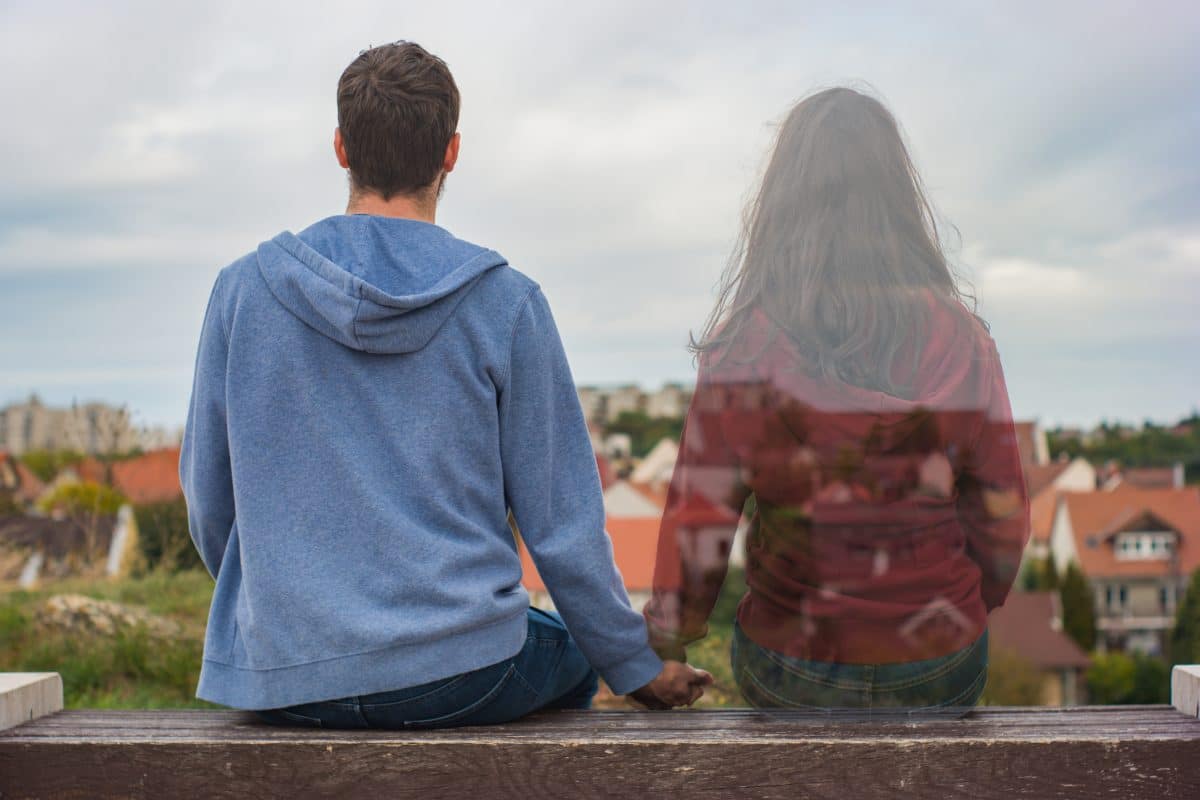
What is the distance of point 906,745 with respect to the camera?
169cm

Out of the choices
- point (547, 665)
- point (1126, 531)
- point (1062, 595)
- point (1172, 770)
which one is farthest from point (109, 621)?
point (1062, 595)

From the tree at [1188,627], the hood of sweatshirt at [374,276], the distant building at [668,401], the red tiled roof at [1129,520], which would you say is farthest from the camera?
the tree at [1188,627]

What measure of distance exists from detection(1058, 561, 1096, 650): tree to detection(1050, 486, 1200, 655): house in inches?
9.2

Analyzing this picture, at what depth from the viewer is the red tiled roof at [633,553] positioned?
224 centimetres

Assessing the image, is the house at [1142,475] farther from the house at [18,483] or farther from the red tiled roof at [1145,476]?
the house at [18,483]

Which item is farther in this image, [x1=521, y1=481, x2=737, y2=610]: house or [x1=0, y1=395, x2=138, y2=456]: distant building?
[x1=0, y1=395, x2=138, y2=456]: distant building

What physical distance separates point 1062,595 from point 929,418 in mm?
29439

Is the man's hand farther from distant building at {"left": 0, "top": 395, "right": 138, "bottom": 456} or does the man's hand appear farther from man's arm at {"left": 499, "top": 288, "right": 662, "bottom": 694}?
distant building at {"left": 0, "top": 395, "right": 138, "bottom": 456}

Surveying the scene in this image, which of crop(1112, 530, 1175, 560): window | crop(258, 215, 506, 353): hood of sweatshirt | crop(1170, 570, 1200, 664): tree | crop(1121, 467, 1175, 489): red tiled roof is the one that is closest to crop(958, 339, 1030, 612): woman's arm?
crop(258, 215, 506, 353): hood of sweatshirt

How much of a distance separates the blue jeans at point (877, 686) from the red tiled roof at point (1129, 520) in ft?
12.7

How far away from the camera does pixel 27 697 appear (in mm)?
1925

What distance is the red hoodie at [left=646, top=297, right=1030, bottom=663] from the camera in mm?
2023

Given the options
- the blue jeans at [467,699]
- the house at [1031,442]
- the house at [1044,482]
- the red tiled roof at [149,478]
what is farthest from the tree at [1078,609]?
the blue jeans at [467,699]

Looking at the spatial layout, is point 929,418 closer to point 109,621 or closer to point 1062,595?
point 109,621
